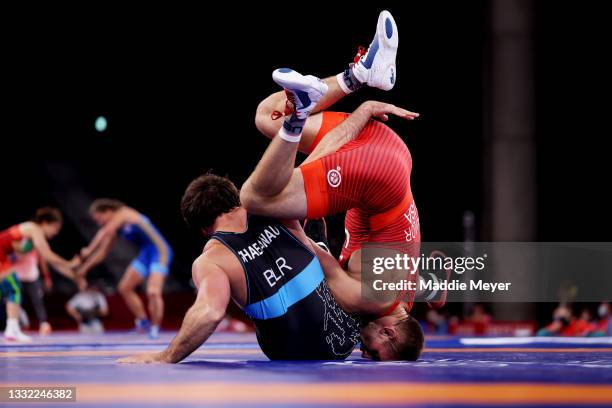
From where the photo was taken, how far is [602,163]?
48.0 ft

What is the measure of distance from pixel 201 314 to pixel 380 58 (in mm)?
1441

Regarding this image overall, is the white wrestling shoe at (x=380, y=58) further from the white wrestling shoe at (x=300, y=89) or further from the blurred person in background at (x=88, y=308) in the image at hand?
the blurred person in background at (x=88, y=308)

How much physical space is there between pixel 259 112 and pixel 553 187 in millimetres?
11499

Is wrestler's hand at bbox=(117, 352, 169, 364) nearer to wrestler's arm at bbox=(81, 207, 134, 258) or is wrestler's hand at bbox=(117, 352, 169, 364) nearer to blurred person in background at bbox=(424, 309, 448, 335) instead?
wrestler's arm at bbox=(81, 207, 134, 258)

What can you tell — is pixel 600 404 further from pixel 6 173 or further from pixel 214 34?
pixel 6 173

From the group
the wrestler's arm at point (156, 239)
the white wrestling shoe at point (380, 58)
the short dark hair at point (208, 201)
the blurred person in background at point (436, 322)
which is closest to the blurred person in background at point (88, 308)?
the wrestler's arm at point (156, 239)

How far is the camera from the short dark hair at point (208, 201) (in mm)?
3512

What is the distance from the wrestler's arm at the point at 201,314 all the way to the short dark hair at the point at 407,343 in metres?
0.71

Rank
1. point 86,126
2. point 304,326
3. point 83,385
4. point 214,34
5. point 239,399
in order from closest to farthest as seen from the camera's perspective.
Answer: point 239,399 → point 83,385 → point 304,326 → point 214,34 → point 86,126

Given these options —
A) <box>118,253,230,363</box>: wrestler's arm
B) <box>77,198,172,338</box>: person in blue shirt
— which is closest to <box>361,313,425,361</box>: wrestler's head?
<box>118,253,230,363</box>: wrestler's arm

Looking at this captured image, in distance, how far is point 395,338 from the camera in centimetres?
338

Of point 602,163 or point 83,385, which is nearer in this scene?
point 83,385

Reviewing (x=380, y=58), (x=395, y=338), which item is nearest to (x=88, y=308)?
(x=380, y=58)

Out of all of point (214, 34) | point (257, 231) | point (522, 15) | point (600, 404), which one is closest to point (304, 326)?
point (257, 231)
